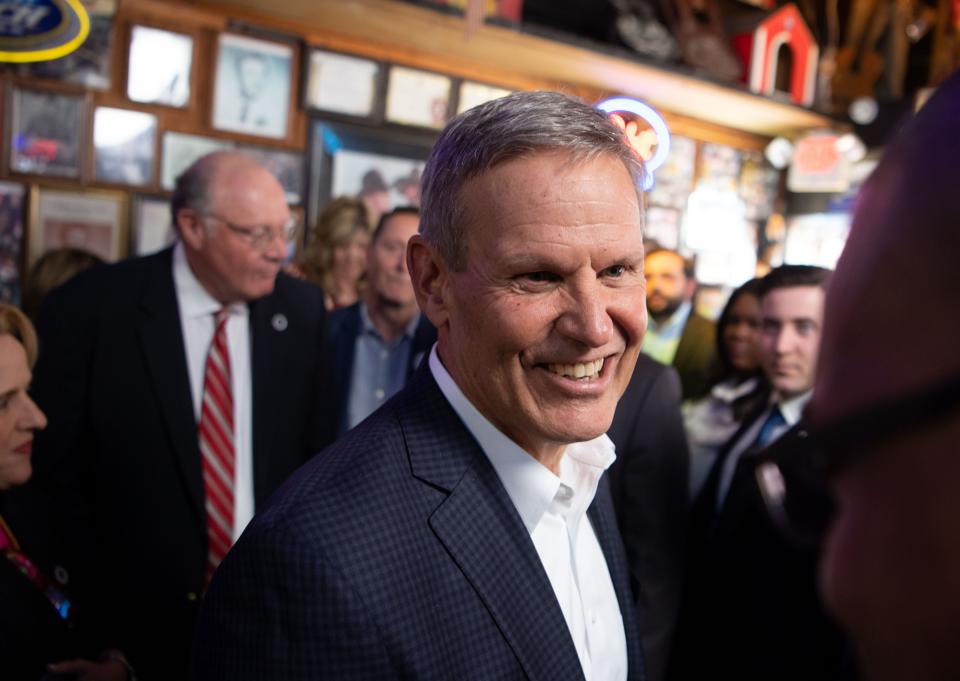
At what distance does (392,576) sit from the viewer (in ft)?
3.02

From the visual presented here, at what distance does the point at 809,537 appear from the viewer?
52cm

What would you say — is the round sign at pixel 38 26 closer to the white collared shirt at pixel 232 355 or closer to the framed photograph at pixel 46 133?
the white collared shirt at pixel 232 355

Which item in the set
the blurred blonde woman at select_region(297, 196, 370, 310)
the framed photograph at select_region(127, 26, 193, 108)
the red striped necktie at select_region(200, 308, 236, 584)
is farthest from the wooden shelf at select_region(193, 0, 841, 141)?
the red striped necktie at select_region(200, 308, 236, 584)

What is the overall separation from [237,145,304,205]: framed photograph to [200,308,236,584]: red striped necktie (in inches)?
79.5

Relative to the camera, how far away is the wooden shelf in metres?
3.81

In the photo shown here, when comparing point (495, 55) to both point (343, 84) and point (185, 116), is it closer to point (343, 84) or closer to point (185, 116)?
point (343, 84)

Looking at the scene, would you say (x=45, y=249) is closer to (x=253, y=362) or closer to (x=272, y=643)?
(x=253, y=362)

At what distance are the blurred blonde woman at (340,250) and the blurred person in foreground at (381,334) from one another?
0.72 metres

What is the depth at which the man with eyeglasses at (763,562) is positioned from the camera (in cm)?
188

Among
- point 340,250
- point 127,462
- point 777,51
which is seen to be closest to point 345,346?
point 340,250

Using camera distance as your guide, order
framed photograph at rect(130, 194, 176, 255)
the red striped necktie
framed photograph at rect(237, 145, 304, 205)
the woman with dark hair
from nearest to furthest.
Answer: the red striped necktie, the woman with dark hair, framed photograph at rect(130, 194, 176, 255), framed photograph at rect(237, 145, 304, 205)

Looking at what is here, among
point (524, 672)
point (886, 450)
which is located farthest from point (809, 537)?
point (524, 672)

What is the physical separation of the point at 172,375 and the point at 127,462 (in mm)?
261

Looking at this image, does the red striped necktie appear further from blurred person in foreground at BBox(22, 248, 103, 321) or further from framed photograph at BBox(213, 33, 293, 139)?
framed photograph at BBox(213, 33, 293, 139)
